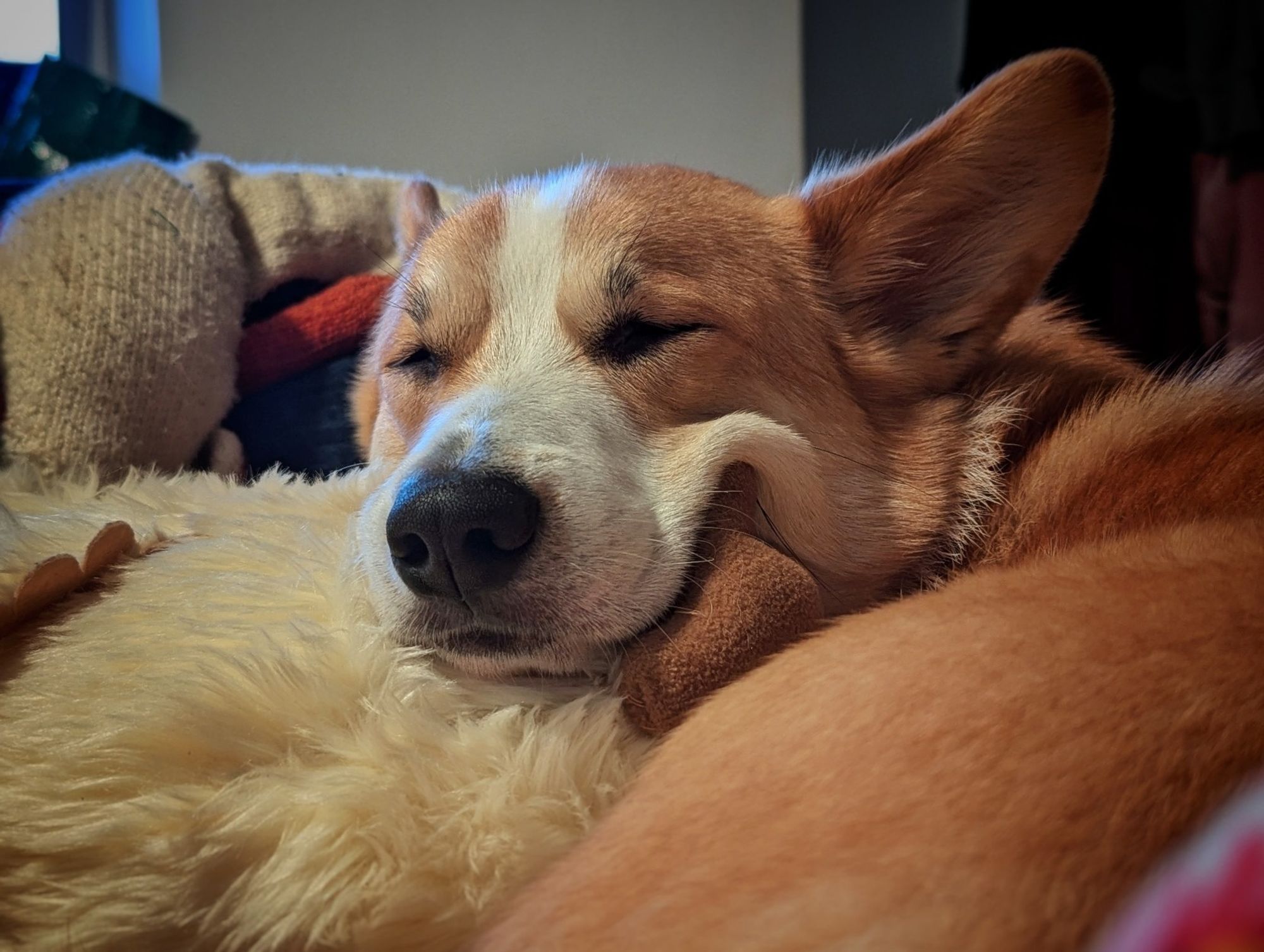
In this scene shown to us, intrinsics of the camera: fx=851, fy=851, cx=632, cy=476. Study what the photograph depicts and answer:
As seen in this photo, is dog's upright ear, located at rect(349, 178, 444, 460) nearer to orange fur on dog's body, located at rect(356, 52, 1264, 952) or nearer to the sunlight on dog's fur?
orange fur on dog's body, located at rect(356, 52, 1264, 952)

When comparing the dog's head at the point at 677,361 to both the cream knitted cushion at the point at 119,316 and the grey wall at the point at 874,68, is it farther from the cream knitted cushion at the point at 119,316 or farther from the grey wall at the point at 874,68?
the grey wall at the point at 874,68

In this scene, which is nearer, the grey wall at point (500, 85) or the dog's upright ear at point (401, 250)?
the dog's upright ear at point (401, 250)

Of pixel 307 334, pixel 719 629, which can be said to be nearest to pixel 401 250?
pixel 307 334

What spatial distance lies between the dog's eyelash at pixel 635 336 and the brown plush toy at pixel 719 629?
248 mm

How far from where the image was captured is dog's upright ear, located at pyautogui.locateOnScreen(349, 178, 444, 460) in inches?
53.7

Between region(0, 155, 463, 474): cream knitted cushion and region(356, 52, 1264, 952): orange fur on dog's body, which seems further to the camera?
region(0, 155, 463, 474): cream knitted cushion

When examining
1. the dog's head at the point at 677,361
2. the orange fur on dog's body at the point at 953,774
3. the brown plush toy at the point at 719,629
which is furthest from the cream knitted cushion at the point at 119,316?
the orange fur on dog's body at the point at 953,774

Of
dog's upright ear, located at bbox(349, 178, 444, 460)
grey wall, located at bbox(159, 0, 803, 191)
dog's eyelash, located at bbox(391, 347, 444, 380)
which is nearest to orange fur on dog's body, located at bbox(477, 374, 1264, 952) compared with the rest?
dog's eyelash, located at bbox(391, 347, 444, 380)

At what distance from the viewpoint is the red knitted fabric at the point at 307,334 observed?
5.45 ft

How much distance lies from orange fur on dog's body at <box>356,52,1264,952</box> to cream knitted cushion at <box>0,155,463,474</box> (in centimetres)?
38

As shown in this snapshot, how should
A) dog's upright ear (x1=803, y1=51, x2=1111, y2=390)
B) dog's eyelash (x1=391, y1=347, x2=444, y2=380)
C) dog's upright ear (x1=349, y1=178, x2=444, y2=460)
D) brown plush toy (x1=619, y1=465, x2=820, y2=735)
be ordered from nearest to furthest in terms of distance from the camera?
brown plush toy (x1=619, y1=465, x2=820, y2=735) → dog's upright ear (x1=803, y1=51, x2=1111, y2=390) → dog's eyelash (x1=391, y1=347, x2=444, y2=380) → dog's upright ear (x1=349, y1=178, x2=444, y2=460)

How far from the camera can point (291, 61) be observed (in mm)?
2820

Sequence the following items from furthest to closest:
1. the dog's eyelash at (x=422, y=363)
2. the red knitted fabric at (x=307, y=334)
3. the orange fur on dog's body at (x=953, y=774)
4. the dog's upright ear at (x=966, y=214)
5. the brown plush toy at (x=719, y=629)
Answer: the red knitted fabric at (x=307, y=334) < the dog's eyelash at (x=422, y=363) < the dog's upright ear at (x=966, y=214) < the brown plush toy at (x=719, y=629) < the orange fur on dog's body at (x=953, y=774)

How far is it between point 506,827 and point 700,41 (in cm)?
283
